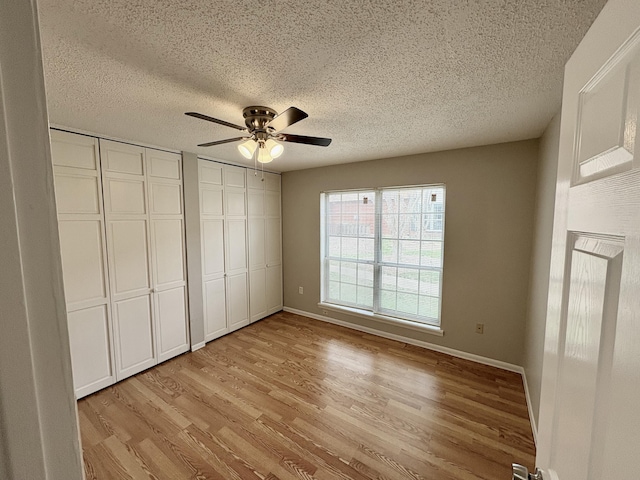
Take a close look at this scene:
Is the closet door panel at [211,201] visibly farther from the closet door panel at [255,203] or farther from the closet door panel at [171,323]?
the closet door panel at [171,323]

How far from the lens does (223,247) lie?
3471 mm

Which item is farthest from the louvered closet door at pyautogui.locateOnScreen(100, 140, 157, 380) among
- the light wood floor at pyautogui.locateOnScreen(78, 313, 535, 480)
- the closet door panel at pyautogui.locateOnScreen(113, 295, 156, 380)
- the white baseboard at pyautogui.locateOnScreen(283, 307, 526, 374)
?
the white baseboard at pyautogui.locateOnScreen(283, 307, 526, 374)

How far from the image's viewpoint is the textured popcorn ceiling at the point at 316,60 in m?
0.99

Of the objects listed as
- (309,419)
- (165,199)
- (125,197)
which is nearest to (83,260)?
(125,197)

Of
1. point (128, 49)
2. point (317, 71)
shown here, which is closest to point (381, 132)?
point (317, 71)

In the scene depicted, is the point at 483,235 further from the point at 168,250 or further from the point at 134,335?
the point at 134,335

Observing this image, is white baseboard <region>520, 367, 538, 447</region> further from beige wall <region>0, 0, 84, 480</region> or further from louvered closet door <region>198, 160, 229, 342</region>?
louvered closet door <region>198, 160, 229, 342</region>

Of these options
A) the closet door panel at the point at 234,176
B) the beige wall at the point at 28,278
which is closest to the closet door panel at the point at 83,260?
the closet door panel at the point at 234,176

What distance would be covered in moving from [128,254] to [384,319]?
297cm

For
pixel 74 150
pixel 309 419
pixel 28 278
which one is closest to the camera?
pixel 28 278

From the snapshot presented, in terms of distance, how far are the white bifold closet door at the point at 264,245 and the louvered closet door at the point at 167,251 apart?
101cm

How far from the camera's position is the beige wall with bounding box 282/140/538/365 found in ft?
8.41

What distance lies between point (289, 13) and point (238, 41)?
0.93 feet

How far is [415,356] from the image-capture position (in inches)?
118
